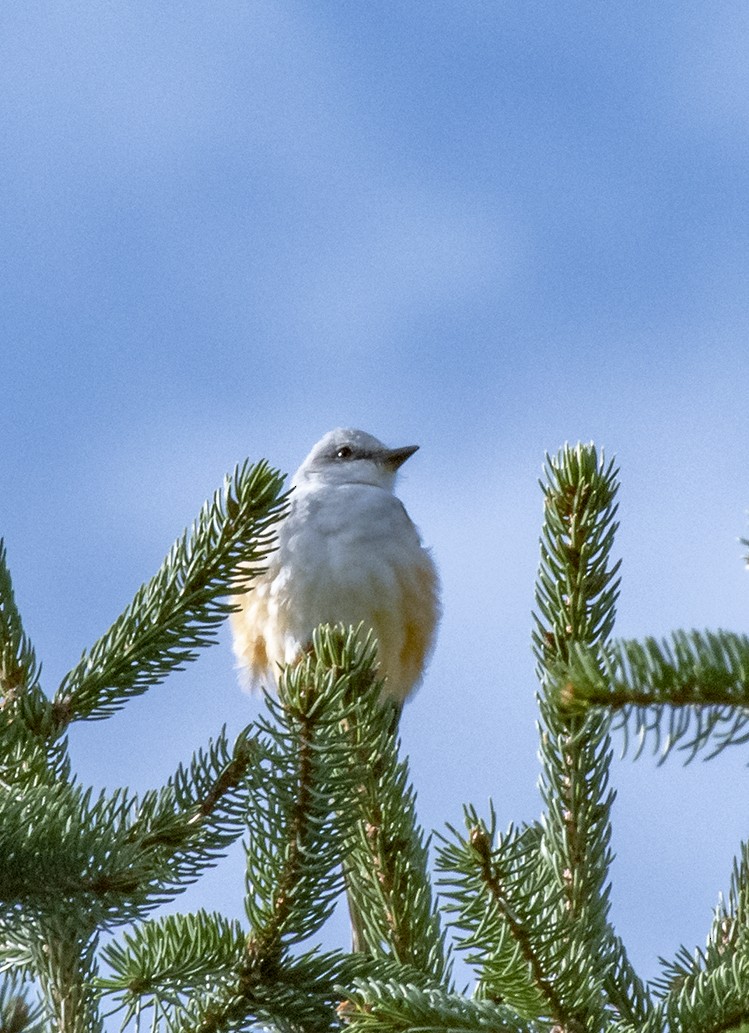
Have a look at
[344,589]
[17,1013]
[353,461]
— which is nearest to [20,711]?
[17,1013]

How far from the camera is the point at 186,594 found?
2.33 m

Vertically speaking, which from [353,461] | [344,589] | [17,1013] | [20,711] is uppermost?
[353,461]

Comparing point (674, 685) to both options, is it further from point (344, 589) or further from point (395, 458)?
point (395, 458)

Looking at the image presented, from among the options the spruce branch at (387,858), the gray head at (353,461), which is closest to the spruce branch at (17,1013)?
the spruce branch at (387,858)

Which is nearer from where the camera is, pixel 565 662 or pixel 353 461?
pixel 565 662

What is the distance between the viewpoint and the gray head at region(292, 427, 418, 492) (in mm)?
6035

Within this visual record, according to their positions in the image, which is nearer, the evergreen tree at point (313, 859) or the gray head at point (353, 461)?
the evergreen tree at point (313, 859)

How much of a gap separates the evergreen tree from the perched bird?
2242 mm

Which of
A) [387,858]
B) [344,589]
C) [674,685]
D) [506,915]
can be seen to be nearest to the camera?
[674,685]

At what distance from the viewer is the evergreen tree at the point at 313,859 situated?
171 centimetres

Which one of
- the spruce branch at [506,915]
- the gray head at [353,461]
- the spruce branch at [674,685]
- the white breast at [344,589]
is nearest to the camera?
the spruce branch at [674,685]

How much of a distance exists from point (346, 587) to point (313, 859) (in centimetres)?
299

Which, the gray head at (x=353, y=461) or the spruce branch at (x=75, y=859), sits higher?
the gray head at (x=353, y=461)

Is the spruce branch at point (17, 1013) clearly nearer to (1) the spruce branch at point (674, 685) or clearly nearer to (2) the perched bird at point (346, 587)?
(1) the spruce branch at point (674, 685)
